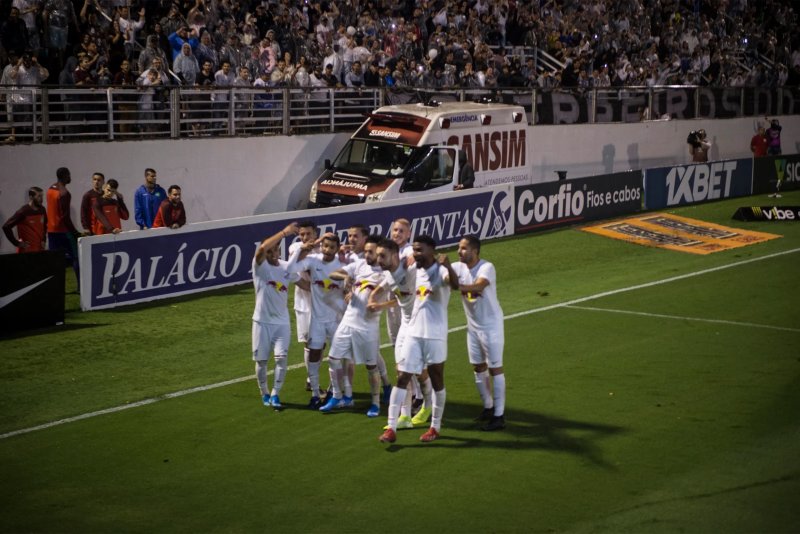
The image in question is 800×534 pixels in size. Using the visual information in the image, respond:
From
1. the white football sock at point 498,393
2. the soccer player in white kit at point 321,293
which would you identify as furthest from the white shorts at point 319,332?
the white football sock at point 498,393

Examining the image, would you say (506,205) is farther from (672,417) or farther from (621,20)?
(621,20)

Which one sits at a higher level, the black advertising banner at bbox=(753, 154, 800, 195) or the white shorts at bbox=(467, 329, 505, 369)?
the black advertising banner at bbox=(753, 154, 800, 195)

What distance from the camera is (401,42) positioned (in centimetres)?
3169

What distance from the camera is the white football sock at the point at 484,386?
1189cm

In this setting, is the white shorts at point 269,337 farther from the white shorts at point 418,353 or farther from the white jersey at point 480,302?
the white jersey at point 480,302

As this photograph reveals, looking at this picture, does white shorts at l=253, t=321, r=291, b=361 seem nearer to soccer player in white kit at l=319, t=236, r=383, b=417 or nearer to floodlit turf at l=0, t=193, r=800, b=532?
soccer player in white kit at l=319, t=236, r=383, b=417

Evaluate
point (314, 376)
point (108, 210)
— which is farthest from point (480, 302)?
point (108, 210)

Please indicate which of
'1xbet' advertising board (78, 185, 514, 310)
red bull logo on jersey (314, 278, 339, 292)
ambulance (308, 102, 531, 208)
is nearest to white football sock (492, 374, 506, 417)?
red bull logo on jersey (314, 278, 339, 292)

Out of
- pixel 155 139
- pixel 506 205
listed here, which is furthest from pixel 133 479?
pixel 506 205

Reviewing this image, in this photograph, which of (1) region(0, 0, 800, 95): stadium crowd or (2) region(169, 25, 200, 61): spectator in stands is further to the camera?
(2) region(169, 25, 200, 61): spectator in stands

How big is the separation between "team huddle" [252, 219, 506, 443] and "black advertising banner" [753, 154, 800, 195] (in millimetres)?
24992

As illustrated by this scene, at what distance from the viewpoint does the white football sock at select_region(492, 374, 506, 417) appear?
38.7ft

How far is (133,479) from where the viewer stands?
33.8 ft

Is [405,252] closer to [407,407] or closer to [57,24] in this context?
[407,407]
